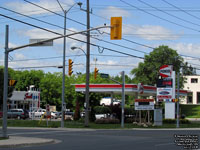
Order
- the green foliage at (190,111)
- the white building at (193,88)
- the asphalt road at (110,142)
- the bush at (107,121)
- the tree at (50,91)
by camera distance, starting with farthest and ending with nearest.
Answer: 1. the white building at (193,88)
2. the tree at (50,91)
3. the green foliage at (190,111)
4. the bush at (107,121)
5. the asphalt road at (110,142)

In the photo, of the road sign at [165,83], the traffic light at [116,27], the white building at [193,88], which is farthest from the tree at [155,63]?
the traffic light at [116,27]

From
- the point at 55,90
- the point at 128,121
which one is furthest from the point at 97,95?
the point at 128,121


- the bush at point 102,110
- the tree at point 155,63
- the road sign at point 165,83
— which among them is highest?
the tree at point 155,63

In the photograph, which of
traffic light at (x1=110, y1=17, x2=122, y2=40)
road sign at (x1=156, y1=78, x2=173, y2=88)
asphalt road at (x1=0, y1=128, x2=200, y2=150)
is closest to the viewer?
asphalt road at (x1=0, y1=128, x2=200, y2=150)

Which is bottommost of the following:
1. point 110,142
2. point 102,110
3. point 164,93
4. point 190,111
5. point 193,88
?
point 190,111

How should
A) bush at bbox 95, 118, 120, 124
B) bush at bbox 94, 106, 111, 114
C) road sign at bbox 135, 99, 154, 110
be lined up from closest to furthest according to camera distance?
road sign at bbox 135, 99, 154, 110 → bush at bbox 95, 118, 120, 124 → bush at bbox 94, 106, 111, 114

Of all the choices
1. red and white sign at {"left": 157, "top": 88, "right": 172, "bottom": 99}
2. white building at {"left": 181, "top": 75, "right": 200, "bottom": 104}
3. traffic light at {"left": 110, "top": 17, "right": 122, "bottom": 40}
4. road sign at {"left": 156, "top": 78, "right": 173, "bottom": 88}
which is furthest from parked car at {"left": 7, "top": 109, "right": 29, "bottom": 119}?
white building at {"left": 181, "top": 75, "right": 200, "bottom": 104}

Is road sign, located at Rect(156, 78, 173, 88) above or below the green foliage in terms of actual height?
above

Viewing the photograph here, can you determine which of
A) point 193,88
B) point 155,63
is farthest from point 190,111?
point 193,88

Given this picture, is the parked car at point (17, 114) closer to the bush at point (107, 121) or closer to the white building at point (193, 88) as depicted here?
the bush at point (107, 121)

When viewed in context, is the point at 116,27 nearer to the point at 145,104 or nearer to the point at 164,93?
the point at 145,104

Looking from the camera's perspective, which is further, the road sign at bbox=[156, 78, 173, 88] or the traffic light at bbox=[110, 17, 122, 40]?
the road sign at bbox=[156, 78, 173, 88]

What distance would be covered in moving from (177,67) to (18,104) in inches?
1452

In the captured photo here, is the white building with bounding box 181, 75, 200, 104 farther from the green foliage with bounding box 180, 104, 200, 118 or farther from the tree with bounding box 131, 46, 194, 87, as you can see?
the tree with bounding box 131, 46, 194, 87
